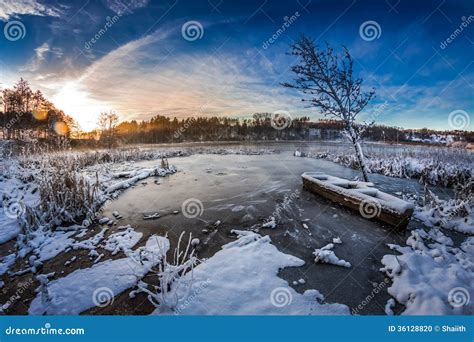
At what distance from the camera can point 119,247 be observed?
429 centimetres

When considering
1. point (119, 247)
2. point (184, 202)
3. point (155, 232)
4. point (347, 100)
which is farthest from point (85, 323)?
point (347, 100)

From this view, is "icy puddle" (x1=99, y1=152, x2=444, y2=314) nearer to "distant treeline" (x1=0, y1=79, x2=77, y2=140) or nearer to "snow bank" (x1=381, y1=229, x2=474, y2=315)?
"snow bank" (x1=381, y1=229, x2=474, y2=315)

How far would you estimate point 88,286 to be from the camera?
320 cm

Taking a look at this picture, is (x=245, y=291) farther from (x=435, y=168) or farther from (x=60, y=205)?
(x=435, y=168)

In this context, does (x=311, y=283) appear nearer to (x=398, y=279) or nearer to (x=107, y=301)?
(x=398, y=279)

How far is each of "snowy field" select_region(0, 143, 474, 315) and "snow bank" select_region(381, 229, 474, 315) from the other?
0.01 metres

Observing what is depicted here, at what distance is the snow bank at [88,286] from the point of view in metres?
2.85

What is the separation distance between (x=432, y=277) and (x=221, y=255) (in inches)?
121

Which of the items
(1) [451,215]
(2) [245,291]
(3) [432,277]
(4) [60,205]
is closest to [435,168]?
(1) [451,215]

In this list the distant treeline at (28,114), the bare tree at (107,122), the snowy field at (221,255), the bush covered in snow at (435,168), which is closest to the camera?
the snowy field at (221,255)

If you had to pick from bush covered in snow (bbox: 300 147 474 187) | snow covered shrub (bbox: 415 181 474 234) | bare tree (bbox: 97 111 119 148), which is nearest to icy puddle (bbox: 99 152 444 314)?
bush covered in snow (bbox: 300 147 474 187)

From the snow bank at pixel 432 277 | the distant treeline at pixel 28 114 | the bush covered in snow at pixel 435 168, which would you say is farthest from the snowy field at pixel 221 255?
the distant treeline at pixel 28 114

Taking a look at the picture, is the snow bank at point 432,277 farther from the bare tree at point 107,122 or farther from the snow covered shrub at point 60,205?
the bare tree at point 107,122

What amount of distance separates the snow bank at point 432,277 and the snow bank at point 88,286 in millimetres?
3176
